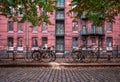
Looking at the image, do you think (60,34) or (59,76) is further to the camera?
(60,34)

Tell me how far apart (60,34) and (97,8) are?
3096 centimetres

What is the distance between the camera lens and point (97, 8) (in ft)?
64.5

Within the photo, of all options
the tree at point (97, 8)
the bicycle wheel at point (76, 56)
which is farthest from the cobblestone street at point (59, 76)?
the bicycle wheel at point (76, 56)

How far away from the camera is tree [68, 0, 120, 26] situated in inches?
752

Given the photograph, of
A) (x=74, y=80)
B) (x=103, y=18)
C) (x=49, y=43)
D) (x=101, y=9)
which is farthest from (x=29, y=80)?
(x=49, y=43)

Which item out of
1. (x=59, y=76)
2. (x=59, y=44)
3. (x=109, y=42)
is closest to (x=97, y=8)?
Result: (x=59, y=76)

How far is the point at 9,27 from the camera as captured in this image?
167ft

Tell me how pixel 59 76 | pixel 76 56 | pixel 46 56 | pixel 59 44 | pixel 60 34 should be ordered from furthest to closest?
pixel 59 44 → pixel 60 34 → pixel 46 56 → pixel 76 56 → pixel 59 76

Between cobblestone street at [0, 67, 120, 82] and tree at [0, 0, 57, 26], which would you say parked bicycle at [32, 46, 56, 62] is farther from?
cobblestone street at [0, 67, 120, 82]

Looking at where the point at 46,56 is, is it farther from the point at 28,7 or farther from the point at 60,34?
the point at 60,34

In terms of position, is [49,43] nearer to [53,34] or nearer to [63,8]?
[53,34]

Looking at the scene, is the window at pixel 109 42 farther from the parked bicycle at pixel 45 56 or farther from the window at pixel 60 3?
the parked bicycle at pixel 45 56

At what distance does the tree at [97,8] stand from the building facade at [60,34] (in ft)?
89.6

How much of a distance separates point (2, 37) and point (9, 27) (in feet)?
7.09
